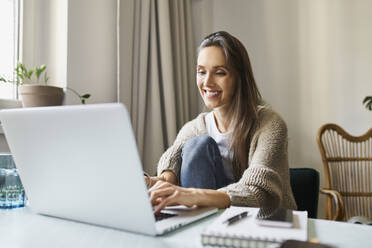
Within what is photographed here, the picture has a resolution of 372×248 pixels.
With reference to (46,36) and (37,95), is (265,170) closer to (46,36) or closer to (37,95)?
(37,95)

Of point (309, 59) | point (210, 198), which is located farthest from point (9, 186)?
point (309, 59)

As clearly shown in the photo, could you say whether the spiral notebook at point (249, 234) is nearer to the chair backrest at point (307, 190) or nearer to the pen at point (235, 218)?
the pen at point (235, 218)

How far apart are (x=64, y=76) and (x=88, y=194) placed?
1314 millimetres

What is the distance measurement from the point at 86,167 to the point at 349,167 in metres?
1.95

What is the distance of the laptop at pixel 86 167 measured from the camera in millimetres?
521

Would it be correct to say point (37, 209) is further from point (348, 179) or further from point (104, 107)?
point (348, 179)

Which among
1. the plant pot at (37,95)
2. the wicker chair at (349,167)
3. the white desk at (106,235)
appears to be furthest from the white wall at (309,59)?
the white desk at (106,235)

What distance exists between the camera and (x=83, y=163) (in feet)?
1.92

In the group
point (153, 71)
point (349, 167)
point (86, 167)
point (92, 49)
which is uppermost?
point (92, 49)

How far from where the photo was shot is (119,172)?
539 millimetres

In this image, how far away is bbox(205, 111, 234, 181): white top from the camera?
4.23 ft

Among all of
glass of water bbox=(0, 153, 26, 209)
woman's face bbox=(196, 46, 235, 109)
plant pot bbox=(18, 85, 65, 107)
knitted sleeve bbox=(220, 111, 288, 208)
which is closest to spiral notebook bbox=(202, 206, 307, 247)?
knitted sleeve bbox=(220, 111, 288, 208)

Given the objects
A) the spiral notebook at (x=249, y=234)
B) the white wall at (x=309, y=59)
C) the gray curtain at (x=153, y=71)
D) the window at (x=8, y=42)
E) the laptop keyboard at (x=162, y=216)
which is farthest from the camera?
the white wall at (x=309, y=59)

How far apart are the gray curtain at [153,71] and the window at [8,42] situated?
53cm
